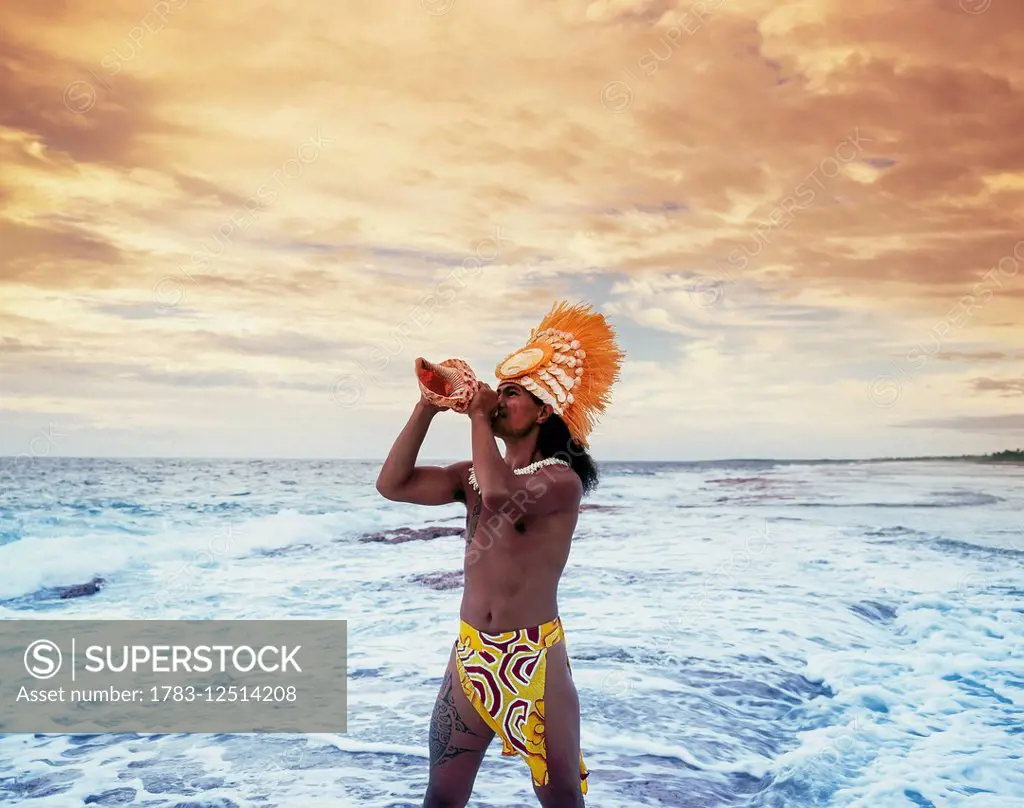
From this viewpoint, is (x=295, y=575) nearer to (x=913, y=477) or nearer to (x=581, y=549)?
(x=581, y=549)

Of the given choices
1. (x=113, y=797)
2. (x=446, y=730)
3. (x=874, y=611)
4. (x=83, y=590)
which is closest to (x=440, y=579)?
(x=874, y=611)

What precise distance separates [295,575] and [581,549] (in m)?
4.42

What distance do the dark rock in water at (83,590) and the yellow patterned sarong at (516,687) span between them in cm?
1111

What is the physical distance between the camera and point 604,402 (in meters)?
2.88

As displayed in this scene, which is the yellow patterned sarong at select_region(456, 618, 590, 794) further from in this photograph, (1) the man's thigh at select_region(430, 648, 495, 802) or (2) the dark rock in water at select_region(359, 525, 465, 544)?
(2) the dark rock in water at select_region(359, 525, 465, 544)

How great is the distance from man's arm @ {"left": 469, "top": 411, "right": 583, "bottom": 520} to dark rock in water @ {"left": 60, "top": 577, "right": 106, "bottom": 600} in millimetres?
11312

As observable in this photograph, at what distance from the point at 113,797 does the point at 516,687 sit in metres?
2.91

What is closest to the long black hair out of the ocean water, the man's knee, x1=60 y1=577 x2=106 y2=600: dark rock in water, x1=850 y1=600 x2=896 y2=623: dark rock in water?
the man's knee

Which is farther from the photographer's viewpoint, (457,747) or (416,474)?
(416,474)

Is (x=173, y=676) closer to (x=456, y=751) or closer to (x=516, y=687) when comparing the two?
(x=456, y=751)

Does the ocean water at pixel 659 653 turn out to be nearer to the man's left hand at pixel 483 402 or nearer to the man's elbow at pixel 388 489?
the man's elbow at pixel 388 489

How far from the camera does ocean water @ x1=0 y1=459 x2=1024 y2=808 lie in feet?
15.5

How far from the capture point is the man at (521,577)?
2.70 meters

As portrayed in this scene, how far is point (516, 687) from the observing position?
106 inches
